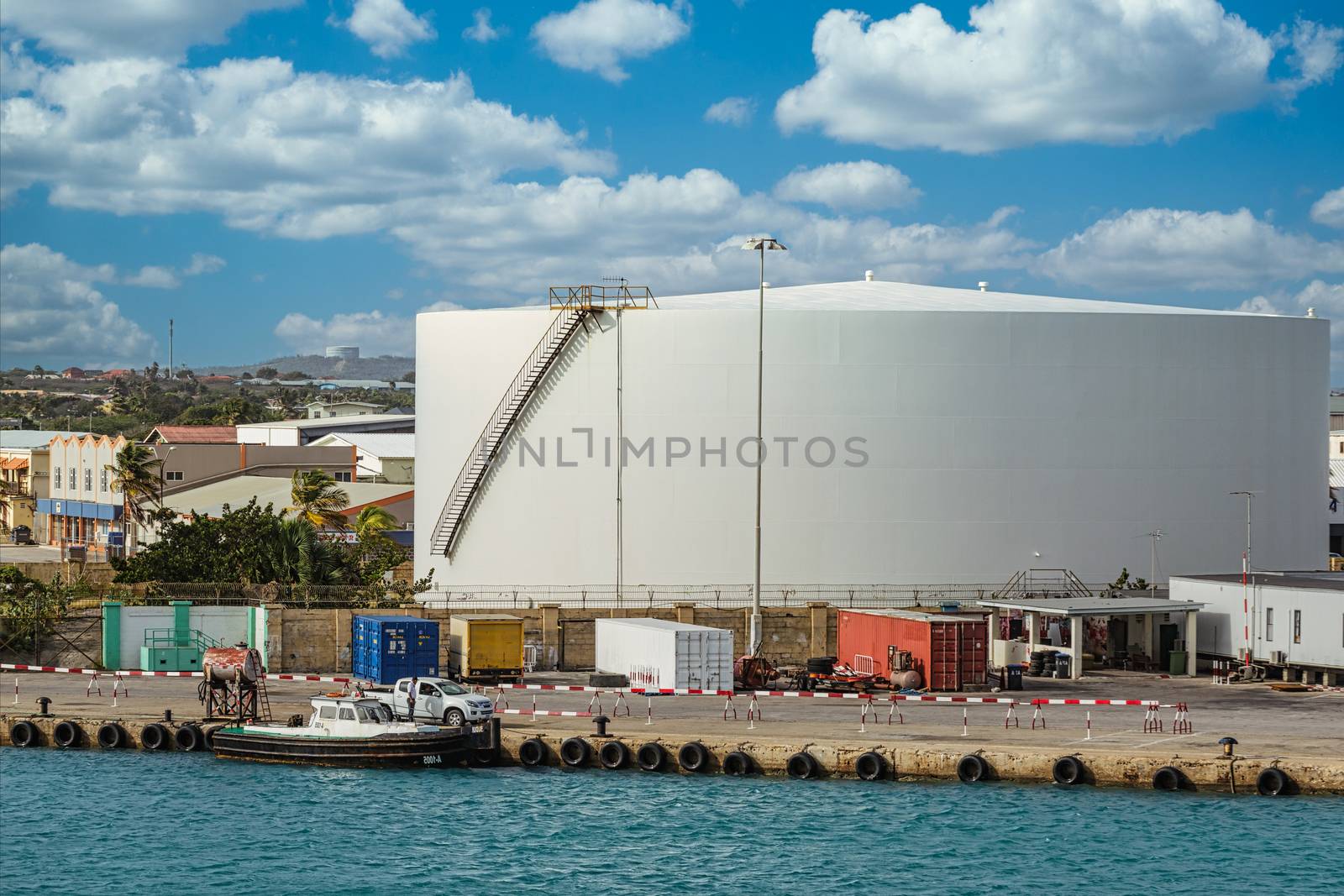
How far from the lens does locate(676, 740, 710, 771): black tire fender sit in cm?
3497

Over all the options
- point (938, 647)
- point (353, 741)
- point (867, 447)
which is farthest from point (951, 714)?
point (867, 447)

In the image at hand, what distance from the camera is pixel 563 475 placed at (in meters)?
54.4

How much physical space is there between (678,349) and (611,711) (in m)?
17.1

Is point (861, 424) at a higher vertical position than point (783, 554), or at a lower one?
higher

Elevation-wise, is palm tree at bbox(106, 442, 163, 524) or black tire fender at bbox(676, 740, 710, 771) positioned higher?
palm tree at bbox(106, 442, 163, 524)

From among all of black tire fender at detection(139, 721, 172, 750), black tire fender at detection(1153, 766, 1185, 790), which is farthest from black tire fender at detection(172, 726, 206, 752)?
black tire fender at detection(1153, 766, 1185, 790)

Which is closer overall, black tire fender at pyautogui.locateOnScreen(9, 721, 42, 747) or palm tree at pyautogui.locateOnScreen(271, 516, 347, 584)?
black tire fender at pyautogui.locateOnScreen(9, 721, 42, 747)

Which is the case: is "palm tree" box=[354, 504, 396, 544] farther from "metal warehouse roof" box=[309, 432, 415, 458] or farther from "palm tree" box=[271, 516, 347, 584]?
"metal warehouse roof" box=[309, 432, 415, 458]

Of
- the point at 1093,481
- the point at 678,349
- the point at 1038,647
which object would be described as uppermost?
the point at 678,349

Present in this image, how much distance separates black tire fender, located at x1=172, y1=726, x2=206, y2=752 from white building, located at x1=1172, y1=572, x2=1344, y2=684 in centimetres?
2851

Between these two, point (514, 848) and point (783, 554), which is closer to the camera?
point (514, 848)

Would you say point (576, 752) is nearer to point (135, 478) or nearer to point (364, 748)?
point (364, 748)

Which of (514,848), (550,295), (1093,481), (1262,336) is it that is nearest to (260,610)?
(550,295)

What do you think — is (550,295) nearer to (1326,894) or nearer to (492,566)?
(492,566)
